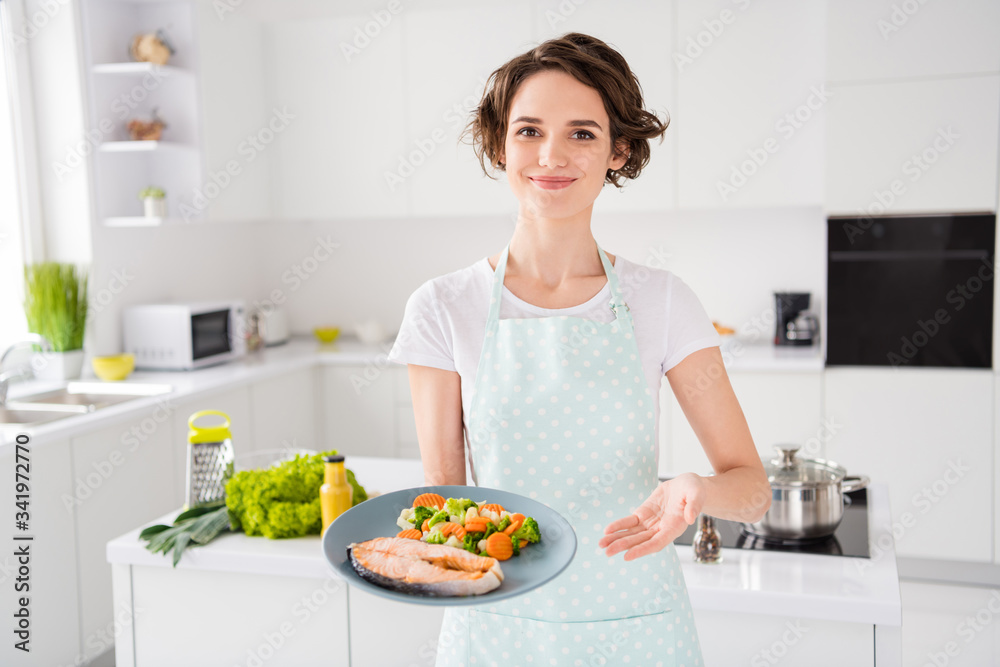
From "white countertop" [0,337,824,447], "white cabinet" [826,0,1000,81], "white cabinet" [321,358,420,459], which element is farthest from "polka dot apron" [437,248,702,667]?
"white cabinet" [321,358,420,459]

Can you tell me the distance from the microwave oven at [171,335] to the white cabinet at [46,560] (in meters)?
0.95

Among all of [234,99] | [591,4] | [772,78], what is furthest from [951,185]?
[234,99]

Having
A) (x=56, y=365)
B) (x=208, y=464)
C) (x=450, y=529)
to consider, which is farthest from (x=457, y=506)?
(x=56, y=365)

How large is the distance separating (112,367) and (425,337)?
259cm

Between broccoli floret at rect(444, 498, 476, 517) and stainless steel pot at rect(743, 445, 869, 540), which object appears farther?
stainless steel pot at rect(743, 445, 869, 540)

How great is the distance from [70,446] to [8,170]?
135cm

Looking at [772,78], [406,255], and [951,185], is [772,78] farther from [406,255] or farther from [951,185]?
[406,255]

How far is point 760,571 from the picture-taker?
5.12 ft

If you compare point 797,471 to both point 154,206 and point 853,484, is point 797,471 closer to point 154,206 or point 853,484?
point 853,484

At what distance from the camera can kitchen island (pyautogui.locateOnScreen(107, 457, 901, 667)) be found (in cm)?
146

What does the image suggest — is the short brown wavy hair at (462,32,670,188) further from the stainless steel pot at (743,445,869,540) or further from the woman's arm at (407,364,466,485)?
the stainless steel pot at (743,445,869,540)

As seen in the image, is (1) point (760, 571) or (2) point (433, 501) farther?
(1) point (760, 571)

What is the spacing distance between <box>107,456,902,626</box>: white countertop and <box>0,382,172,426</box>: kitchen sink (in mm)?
1341

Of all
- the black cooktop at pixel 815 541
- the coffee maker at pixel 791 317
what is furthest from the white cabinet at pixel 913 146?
the black cooktop at pixel 815 541
